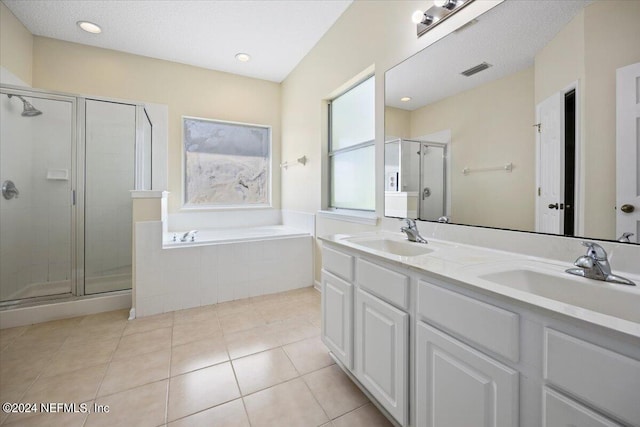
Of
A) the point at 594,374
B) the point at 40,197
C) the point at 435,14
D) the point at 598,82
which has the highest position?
the point at 435,14

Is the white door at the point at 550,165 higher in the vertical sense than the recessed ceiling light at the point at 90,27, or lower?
lower

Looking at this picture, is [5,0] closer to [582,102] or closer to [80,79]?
[80,79]

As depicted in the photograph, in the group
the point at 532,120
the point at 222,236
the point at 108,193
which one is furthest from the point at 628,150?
the point at 108,193

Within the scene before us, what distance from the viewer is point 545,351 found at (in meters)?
0.66

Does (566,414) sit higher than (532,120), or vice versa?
(532,120)

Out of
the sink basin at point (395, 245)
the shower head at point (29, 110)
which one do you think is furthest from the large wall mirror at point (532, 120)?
the shower head at point (29, 110)

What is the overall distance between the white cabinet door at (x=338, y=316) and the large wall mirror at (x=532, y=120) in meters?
0.71

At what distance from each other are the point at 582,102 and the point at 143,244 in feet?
9.68

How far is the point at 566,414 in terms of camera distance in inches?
24.5

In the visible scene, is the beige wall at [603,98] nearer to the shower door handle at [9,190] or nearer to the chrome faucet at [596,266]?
the chrome faucet at [596,266]

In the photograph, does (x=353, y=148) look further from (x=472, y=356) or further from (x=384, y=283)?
(x=472, y=356)

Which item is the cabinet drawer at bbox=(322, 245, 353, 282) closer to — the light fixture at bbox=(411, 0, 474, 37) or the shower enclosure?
the light fixture at bbox=(411, 0, 474, 37)

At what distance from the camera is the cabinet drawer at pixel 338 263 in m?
1.43

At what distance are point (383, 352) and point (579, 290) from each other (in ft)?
2.41
